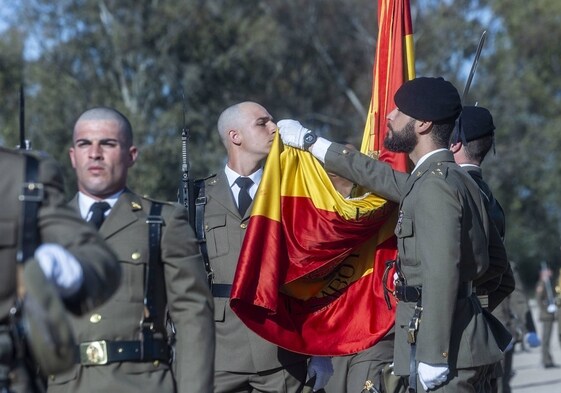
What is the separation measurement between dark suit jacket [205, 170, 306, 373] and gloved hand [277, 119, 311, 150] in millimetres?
474

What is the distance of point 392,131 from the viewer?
21.7 feet

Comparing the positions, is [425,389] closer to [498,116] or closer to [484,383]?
[484,383]

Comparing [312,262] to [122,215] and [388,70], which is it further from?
[122,215]

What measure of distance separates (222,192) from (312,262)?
69 centimetres

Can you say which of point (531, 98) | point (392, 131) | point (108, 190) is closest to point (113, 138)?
point (108, 190)

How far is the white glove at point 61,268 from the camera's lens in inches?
142

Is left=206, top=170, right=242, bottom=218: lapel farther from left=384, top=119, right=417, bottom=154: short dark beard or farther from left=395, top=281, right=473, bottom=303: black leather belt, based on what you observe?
left=395, top=281, right=473, bottom=303: black leather belt

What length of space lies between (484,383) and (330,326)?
4.42ft

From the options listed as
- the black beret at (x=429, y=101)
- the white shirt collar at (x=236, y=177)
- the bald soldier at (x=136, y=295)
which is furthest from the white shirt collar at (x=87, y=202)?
the white shirt collar at (x=236, y=177)

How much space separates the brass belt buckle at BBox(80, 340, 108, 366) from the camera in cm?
508

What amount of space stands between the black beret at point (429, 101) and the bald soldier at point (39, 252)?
9.10ft

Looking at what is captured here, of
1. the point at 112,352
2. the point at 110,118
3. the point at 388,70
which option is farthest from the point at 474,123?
the point at 112,352

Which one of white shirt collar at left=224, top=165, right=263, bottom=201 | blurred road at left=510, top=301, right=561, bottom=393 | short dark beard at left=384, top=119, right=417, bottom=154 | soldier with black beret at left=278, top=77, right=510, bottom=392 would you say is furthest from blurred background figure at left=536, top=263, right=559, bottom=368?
short dark beard at left=384, top=119, right=417, bottom=154

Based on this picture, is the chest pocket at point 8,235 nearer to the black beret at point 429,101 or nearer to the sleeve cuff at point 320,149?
the black beret at point 429,101
